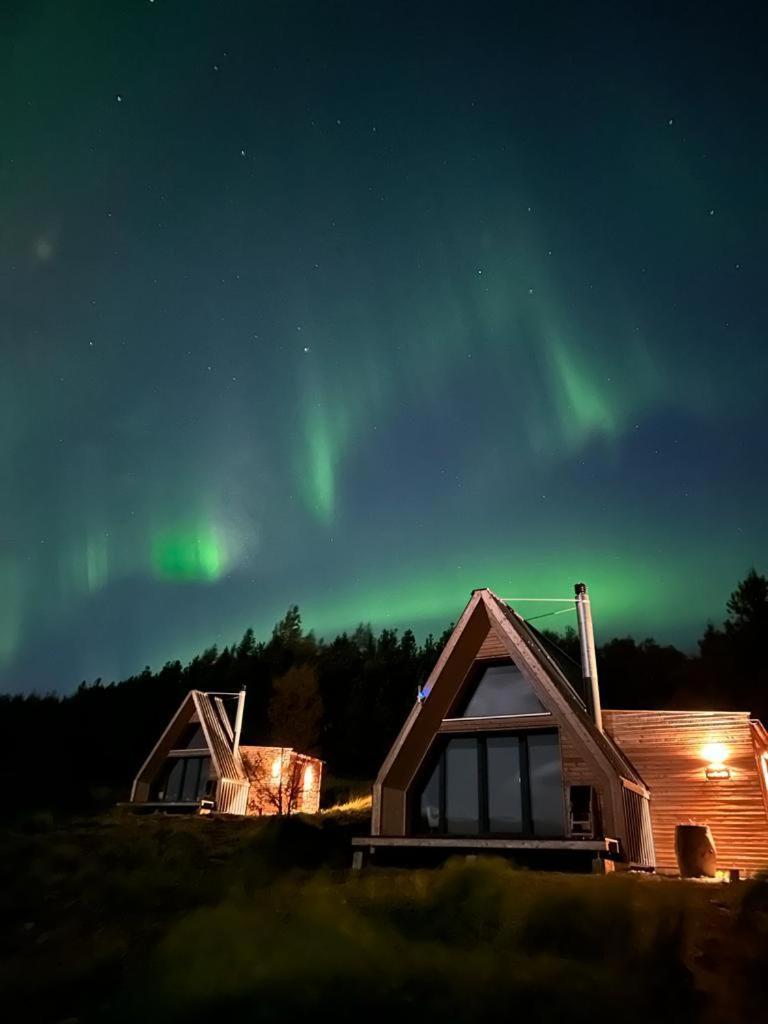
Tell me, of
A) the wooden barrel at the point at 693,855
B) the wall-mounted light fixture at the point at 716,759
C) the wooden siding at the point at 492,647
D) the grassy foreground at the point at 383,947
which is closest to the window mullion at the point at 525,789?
the wooden siding at the point at 492,647

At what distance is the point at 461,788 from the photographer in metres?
15.4

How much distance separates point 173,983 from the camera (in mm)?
7410

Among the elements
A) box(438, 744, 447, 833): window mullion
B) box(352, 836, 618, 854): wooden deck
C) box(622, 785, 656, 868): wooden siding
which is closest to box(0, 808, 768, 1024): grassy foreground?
box(352, 836, 618, 854): wooden deck

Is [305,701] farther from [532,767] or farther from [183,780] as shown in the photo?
[532,767]

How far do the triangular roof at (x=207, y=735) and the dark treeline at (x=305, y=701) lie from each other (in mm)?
9282

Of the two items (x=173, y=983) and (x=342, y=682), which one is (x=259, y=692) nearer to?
(x=342, y=682)

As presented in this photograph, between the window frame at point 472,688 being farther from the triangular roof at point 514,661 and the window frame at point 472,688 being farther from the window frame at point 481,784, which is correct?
the window frame at point 481,784

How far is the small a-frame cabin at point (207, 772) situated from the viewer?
29828 mm

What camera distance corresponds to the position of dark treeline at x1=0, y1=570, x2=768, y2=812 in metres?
47.7

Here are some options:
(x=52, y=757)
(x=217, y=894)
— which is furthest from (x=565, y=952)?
(x=52, y=757)

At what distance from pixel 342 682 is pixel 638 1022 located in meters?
67.2

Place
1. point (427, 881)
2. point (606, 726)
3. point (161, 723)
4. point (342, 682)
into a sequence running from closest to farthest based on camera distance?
point (427, 881) → point (606, 726) → point (161, 723) → point (342, 682)

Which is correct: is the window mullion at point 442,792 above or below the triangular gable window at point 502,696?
below

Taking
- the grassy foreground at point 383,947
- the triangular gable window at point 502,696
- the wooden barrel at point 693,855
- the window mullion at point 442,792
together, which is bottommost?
the grassy foreground at point 383,947
